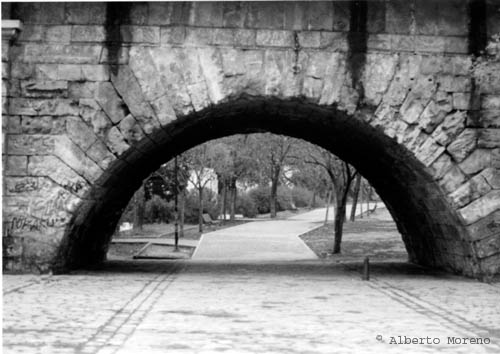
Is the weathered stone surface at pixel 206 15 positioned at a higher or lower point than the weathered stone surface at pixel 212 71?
higher

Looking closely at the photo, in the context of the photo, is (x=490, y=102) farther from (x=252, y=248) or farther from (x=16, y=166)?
(x=252, y=248)

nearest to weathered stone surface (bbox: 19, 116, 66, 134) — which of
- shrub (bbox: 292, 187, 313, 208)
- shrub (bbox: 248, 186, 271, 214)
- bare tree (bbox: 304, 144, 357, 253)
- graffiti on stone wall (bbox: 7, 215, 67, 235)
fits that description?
graffiti on stone wall (bbox: 7, 215, 67, 235)

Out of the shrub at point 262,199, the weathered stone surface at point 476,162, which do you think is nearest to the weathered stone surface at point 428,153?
the weathered stone surface at point 476,162

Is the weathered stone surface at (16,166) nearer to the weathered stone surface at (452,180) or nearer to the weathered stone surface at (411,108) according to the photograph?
the weathered stone surface at (411,108)

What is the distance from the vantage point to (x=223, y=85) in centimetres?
1066

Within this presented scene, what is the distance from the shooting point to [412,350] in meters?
5.62

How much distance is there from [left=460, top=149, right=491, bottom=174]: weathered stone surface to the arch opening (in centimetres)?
51

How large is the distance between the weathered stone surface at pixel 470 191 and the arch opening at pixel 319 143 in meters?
0.21

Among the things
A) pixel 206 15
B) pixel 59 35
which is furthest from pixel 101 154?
pixel 206 15

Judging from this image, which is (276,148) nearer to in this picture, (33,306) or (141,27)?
(141,27)

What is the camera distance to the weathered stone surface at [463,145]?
10891 millimetres

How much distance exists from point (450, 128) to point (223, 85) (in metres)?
3.36

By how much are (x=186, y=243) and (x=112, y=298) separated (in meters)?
16.2

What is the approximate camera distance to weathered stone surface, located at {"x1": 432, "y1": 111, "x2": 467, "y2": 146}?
10.9m
